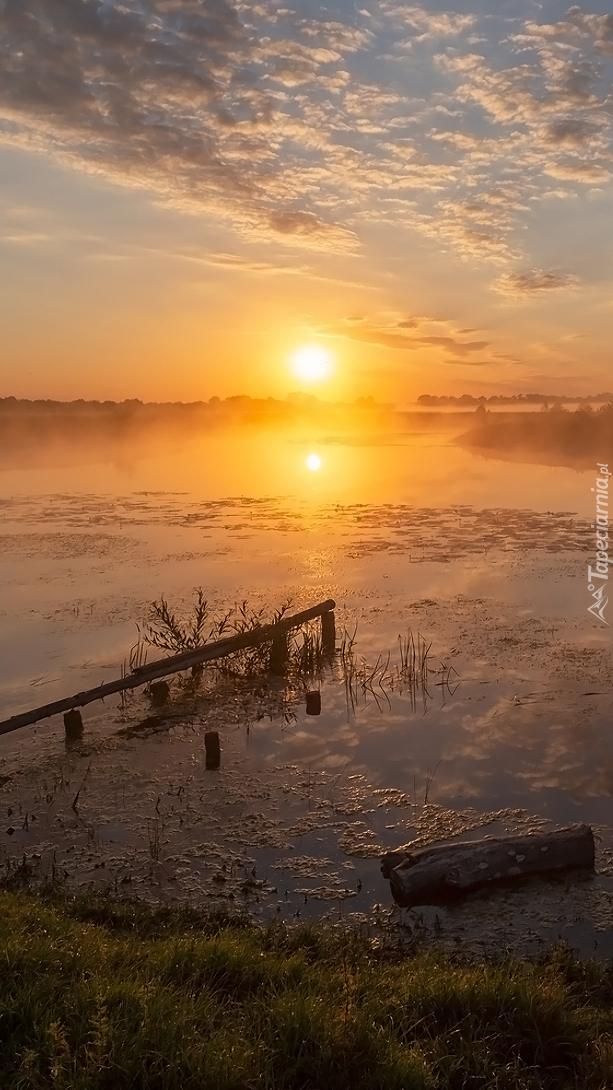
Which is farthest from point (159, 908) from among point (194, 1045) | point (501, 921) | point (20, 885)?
point (501, 921)

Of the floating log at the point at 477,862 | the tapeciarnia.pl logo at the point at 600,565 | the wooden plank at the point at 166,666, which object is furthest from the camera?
the tapeciarnia.pl logo at the point at 600,565

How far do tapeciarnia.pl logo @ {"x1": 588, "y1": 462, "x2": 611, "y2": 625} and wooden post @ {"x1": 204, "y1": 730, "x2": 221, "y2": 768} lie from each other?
11.2 m

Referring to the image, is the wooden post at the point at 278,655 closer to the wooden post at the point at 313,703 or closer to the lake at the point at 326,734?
the lake at the point at 326,734

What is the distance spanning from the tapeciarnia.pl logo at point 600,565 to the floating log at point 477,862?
35.2 feet

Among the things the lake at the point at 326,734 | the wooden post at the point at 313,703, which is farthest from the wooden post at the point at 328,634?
the wooden post at the point at 313,703

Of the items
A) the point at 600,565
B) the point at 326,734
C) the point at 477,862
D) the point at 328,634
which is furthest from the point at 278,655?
the point at 600,565

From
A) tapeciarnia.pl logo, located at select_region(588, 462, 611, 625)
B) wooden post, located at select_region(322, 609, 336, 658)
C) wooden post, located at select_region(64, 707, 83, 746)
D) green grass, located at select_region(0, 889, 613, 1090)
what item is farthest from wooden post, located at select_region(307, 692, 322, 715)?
tapeciarnia.pl logo, located at select_region(588, 462, 611, 625)

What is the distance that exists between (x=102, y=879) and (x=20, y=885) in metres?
0.90

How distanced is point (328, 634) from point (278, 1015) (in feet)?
39.0

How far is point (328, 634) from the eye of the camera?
1717cm

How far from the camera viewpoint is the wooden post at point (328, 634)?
17.0 m

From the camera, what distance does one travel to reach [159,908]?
7.84 m

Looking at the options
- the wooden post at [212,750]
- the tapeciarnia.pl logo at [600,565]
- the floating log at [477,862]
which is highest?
the tapeciarnia.pl logo at [600,565]

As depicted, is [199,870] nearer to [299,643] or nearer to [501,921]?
[501,921]
